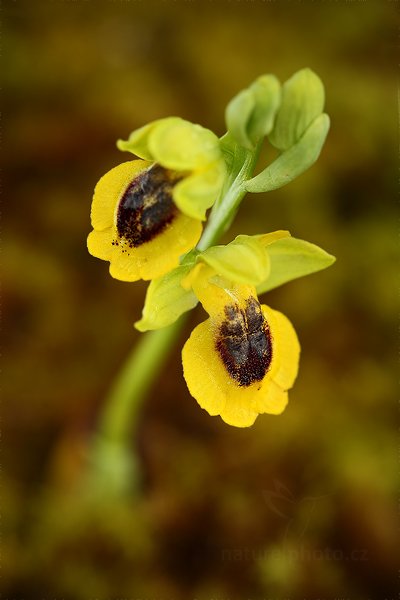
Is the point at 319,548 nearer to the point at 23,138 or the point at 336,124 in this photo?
the point at 336,124

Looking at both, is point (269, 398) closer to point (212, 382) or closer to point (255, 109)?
point (212, 382)

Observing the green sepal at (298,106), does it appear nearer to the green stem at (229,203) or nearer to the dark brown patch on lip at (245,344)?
the green stem at (229,203)

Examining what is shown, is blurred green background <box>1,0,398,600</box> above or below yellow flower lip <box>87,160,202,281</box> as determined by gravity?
Answer: below

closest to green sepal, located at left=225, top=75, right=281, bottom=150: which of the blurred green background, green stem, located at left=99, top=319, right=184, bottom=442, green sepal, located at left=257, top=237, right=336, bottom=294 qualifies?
green sepal, located at left=257, top=237, right=336, bottom=294

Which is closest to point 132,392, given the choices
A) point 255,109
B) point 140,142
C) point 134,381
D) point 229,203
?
point 134,381

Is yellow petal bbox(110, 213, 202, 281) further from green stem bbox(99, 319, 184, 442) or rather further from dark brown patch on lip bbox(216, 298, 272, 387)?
green stem bbox(99, 319, 184, 442)

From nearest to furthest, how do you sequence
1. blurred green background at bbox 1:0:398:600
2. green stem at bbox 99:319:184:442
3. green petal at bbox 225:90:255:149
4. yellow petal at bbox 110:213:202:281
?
green petal at bbox 225:90:255:149 → yellow petal at bbox 110:213:202:281 → green stem at bbox 99:319:184:442 → blurred green background at bbox 1:0:398:600

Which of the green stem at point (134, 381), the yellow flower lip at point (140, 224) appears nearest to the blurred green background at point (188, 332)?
the green stem at point (134, 381)
